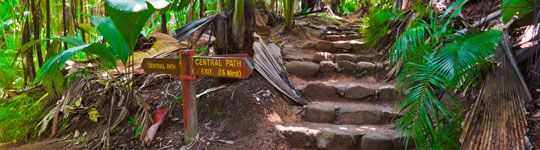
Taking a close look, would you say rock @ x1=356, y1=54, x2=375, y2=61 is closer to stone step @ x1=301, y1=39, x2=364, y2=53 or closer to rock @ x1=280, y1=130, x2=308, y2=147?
stone step @ x1=301, y1=39, x2=364, y2=53

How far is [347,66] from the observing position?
12.3 feet

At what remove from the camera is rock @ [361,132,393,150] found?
2.42m

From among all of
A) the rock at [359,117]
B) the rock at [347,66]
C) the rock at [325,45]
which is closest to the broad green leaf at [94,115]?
the rock at [359,117]

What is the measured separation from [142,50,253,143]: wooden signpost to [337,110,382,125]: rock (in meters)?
1.13

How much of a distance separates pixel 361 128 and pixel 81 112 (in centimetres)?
227

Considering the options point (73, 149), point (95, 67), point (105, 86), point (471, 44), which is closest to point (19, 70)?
point (95, 67)

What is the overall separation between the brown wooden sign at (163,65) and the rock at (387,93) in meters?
1.89

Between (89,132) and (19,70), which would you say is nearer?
(89,132)

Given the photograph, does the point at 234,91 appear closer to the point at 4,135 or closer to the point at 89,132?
the point at 89,132

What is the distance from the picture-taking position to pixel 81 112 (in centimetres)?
280

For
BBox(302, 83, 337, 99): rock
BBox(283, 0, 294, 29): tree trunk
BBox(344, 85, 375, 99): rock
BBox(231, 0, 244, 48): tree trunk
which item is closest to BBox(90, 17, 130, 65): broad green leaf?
BBox(231, 0, 244, 48): tree trunk

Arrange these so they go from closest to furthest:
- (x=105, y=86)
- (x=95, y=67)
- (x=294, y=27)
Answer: (x=105, y=86) → (x=95, y=67) → (x=294, y=27)

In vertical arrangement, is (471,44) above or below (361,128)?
above

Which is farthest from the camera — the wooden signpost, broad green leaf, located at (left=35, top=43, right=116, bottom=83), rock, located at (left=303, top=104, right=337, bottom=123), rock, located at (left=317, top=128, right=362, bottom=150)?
rock, located at (left=303, top=104, right=337, bottom=123)
